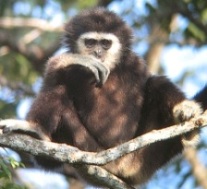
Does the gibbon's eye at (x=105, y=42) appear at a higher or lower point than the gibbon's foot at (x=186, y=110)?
higher

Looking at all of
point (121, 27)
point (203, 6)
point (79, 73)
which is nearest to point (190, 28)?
point (203, 6)

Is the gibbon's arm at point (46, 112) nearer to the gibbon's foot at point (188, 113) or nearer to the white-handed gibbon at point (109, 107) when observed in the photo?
the white-handed gibbon at point (109, 107)

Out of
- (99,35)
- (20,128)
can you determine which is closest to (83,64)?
(99,35)

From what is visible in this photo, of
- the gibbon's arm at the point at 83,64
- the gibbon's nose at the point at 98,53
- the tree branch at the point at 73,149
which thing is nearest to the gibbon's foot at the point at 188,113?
the tree branch at the point at 73,149

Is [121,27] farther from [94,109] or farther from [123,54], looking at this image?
[94,109]

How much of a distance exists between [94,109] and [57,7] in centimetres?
834

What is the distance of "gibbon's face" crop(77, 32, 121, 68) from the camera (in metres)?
9.40

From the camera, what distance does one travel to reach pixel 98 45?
31.2ft

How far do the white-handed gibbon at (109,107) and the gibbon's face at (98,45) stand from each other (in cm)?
4

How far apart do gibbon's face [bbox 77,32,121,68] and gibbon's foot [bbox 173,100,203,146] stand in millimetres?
1415

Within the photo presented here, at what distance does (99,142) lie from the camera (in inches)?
347

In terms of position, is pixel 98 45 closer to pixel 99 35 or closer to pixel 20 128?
pixel 99 35

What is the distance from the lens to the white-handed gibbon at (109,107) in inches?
334

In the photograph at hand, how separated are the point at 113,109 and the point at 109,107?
0.06 metres
